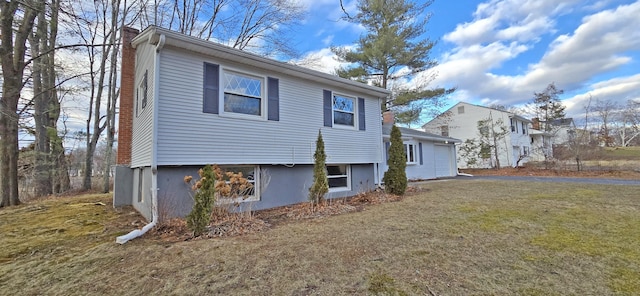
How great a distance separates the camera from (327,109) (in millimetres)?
8977

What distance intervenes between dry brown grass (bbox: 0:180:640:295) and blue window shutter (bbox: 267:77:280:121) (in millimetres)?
3183

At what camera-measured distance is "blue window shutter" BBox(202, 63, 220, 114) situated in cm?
640

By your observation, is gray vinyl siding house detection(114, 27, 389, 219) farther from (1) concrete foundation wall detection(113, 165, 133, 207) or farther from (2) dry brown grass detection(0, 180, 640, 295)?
(2) dry brown grass detection(0, 180, 640, 295)

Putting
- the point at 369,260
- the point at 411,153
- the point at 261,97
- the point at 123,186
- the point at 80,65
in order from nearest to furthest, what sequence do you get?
1. the point at 369,260
2. the point at 261,97
3. the point at 123,186
4. the point at 80,65
5. the point at 411,153

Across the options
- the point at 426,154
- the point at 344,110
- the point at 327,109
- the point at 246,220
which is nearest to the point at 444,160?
the point at 426,154

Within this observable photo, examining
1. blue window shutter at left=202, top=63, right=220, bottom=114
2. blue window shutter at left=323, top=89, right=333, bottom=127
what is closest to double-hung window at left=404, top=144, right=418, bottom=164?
blue window shutter at left=323, top=89, right=333, bottom=127

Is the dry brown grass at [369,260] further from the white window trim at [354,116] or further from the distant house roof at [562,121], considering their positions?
the distant house roof at [562,121]

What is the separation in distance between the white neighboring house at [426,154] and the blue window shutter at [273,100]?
288 inches

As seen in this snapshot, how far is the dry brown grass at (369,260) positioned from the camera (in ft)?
9.11

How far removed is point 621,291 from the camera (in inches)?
100

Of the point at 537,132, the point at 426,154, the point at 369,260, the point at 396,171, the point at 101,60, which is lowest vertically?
the point at 369,260

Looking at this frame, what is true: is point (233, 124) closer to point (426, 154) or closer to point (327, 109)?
point (327, 109)

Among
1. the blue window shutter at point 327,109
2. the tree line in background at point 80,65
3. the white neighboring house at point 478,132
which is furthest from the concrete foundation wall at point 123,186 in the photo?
the white neighboring house at point 478,132

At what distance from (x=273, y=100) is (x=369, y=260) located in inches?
209
